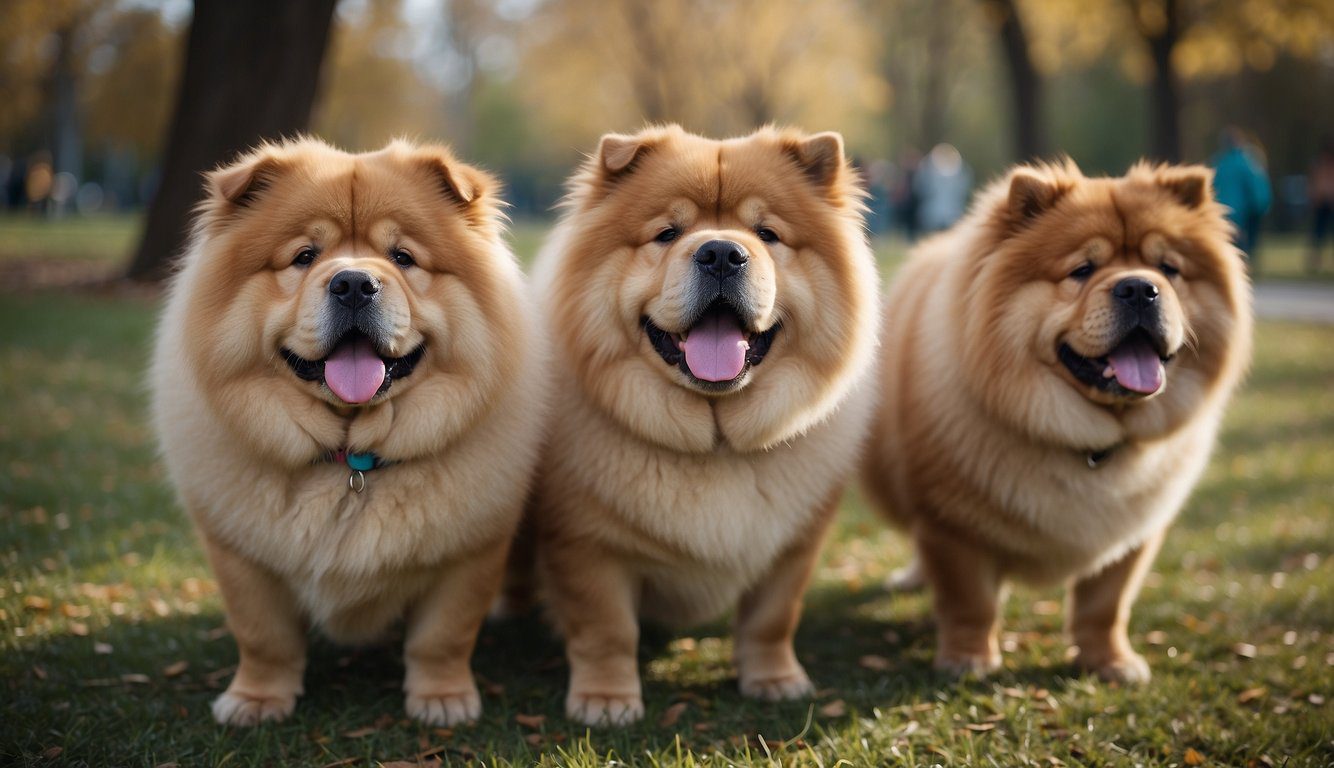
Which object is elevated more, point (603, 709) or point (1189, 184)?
point (1189, 184)

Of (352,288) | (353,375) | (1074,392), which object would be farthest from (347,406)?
(1074,392)

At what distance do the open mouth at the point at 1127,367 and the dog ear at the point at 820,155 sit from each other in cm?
95

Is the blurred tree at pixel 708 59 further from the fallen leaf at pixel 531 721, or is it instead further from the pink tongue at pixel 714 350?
the fallen leaf at pixel 531 721

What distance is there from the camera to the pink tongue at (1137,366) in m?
3.09

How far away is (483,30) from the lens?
3762 centimetres

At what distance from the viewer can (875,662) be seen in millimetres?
3588

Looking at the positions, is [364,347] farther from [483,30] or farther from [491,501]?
[483,30]

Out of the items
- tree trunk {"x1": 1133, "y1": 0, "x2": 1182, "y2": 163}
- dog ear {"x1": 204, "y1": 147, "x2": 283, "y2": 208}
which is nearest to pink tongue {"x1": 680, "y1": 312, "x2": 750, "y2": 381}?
dog ear {"x1": 204, "y1": 147, "x2": 283, "y2": 208}

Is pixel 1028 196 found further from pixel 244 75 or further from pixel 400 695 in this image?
pixel 244 75

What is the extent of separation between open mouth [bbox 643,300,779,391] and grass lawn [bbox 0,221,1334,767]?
1045mm

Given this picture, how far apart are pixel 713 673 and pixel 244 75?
8.08 meters

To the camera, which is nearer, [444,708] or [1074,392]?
[444,708]

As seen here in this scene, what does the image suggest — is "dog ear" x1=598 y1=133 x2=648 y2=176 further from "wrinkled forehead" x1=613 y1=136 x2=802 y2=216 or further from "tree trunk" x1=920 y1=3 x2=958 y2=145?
"tree trunk" x1=920 y1=3 x2=958 y2=145

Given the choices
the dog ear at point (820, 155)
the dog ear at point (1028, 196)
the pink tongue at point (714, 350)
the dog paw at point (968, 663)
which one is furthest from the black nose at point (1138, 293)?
the dog paw at point (968, 663)
